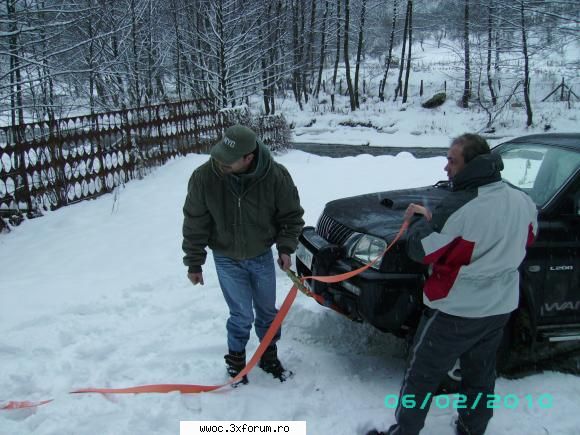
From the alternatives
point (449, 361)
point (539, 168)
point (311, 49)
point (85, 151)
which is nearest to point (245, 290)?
point (449, 361)

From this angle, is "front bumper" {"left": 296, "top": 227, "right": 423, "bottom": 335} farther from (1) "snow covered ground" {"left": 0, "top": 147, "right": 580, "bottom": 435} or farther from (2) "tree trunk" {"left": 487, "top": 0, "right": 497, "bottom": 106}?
(2) "tree trunk" {"left": 487, "top": 0, "right": 497, "bottom": 106}

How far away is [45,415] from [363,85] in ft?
105

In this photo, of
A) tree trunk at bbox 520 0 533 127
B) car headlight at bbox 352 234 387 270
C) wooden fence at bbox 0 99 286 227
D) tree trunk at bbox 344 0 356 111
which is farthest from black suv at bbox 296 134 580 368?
tree trunk at bbox 344 0 356 111

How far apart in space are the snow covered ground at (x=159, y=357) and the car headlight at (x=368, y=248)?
86cm

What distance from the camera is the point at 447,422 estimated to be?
298 centimetres

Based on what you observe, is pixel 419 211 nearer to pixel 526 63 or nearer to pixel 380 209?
pixel 380 209

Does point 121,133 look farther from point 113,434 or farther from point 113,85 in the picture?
point 113,85

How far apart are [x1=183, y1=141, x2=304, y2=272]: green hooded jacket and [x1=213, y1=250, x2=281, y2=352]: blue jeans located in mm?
82

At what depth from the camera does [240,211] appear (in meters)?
3.11

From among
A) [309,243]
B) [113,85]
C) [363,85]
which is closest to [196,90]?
[113,85]

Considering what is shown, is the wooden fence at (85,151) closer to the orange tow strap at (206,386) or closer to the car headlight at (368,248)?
the orange tow strap at (206,386)

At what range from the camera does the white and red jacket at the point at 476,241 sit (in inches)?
90.3

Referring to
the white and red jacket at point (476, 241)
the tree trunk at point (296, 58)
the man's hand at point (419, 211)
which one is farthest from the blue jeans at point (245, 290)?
the tree trunk at point (296, 58)

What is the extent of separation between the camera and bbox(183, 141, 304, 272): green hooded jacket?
3080 millimetres
